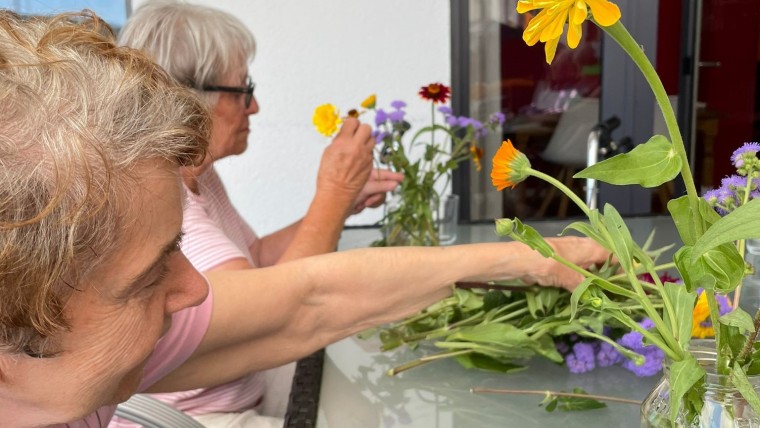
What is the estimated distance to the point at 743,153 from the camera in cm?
76

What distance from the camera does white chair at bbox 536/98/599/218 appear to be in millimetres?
3688

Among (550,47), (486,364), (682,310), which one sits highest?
(550,47)

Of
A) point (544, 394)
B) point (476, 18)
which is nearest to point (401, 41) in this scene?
point (476, 18)

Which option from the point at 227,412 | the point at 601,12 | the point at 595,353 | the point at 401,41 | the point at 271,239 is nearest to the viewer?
the point at 601,12

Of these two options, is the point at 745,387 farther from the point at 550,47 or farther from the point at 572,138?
the point at 572,138

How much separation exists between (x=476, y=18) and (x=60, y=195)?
301 cm

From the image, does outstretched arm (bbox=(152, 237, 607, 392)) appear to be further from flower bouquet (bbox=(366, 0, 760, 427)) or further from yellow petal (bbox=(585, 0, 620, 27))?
yellow petal (bbox=(585, 0, 620, 27))

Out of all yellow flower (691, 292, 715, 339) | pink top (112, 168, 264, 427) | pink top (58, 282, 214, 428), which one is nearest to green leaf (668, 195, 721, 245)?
yellow flower (691, 292, 715, 339)

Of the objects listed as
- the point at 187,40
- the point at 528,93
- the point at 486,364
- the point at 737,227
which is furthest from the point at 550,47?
the point at 528,93

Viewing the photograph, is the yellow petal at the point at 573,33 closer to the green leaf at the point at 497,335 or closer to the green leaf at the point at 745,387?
the green leaf at the point at 745,387

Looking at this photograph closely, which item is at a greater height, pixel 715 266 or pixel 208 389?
pixel 715 266

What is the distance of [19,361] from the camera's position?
772 millimetres

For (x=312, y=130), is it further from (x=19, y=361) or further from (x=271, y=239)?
(x=19, y=361)

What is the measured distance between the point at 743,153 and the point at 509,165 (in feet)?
0.67
